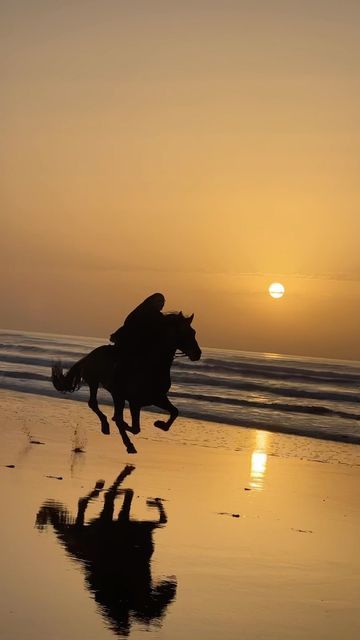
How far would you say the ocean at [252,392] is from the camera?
2406cm

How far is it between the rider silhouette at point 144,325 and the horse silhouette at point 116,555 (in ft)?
8.51

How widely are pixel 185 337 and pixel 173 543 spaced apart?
492 centimetres

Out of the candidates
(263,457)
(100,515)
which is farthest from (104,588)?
(263,457)

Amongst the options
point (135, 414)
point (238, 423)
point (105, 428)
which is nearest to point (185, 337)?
point (135, 414)

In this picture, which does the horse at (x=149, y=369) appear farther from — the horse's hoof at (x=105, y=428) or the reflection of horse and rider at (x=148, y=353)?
the horse's hoof at (x=105, y=428)

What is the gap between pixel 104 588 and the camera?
6.89 meters

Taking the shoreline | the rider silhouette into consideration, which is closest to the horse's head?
the rider silhouette

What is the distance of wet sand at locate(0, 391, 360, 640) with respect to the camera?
627cm

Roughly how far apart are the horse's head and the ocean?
298 inches

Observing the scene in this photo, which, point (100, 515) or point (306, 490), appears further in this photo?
point (306, 490)

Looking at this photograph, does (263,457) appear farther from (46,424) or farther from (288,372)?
(288,372)

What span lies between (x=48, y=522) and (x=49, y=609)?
2.82m

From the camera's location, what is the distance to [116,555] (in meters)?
8.07

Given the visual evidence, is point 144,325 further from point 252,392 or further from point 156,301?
point 252,392
